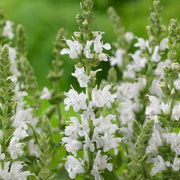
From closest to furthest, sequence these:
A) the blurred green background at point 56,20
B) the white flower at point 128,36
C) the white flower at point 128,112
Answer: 1. the white flower at point 128,112
2. the white flower at point 128,36
3. the blurred green background at point 56,20

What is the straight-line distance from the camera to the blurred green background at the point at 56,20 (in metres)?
1.42

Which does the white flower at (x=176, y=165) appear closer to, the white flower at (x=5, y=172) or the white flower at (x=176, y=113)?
the white flower at (x=176, y=113)

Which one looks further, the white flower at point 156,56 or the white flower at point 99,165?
the white flower at point 156,56

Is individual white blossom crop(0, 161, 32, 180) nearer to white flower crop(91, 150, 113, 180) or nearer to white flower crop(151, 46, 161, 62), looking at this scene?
white flower crop(91, 150, 113, 180)

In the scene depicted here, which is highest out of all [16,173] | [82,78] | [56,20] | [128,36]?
[56,20]

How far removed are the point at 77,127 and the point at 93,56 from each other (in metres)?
0.09

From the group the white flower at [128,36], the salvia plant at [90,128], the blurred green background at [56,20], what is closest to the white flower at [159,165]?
the salvia plant at [90,128]

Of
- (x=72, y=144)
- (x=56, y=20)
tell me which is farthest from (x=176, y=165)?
(x=56, y=20)

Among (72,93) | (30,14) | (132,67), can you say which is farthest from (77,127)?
(30,14)

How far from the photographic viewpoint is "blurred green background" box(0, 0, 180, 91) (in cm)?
142

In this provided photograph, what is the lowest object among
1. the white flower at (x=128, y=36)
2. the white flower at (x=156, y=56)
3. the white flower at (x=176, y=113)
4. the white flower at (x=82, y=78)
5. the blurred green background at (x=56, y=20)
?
the white flower at (x=176, y=113)

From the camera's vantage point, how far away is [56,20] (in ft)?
5.11

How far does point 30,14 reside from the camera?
1567mm

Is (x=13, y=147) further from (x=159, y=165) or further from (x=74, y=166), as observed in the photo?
(x=159, y=165)
